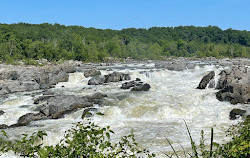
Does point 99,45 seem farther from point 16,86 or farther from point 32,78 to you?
point 16,86

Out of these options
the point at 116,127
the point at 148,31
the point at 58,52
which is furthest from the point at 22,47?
the point at 148,31

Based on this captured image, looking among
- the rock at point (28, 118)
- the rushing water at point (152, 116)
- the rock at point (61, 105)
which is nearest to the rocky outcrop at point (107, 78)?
the rushing water at point (152, 116)

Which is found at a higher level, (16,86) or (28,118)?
(16,86)

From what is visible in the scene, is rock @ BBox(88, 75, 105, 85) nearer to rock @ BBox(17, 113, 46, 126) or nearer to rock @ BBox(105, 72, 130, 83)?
rock @ BBox(105, 72, 130, 83)

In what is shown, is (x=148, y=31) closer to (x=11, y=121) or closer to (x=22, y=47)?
(x=22, y=47)

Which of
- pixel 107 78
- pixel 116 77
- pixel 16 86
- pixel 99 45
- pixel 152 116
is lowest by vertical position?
pixel 152 116

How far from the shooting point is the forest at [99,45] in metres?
71.0

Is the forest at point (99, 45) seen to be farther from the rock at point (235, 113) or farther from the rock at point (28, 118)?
the rock at point (235, 113)

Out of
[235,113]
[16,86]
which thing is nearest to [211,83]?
[235,113]

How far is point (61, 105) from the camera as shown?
1720cm

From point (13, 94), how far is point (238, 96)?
823 inches

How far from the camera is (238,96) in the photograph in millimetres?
17859

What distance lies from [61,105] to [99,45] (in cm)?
8001

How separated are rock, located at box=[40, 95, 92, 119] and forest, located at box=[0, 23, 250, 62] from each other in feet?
140
